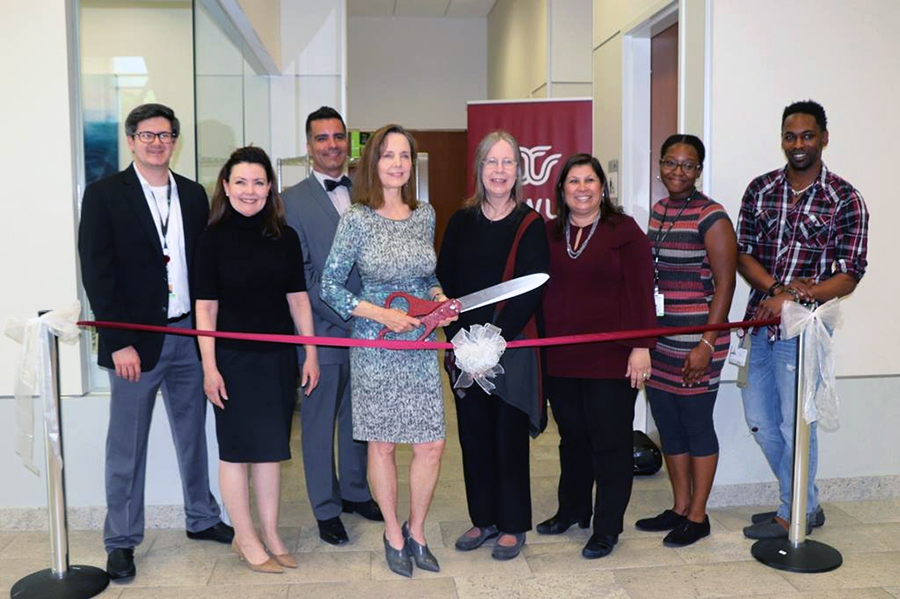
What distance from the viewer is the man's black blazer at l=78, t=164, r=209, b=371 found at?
3.15 metres

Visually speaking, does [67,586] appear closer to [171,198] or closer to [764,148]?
[171,198]

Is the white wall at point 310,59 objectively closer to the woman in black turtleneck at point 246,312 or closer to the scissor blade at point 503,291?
the woman in black turtleneck at point 246,312

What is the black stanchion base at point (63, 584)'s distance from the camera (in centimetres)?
301

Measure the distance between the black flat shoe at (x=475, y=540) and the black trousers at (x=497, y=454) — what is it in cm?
14

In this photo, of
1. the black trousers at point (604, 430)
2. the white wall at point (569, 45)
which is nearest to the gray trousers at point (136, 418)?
the black trousers at point (604, 430)

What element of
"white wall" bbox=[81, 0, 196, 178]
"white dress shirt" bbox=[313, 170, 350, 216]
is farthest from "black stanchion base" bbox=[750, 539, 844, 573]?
"white wall" bbox=[81, 0, 196, 178]

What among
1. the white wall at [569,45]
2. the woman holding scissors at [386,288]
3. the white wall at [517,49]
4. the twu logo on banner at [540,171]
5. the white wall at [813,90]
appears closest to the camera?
the woman holding scissors at [386,288]

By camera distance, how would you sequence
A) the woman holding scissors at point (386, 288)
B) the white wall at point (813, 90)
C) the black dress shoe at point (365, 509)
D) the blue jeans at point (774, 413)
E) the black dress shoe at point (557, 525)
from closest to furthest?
the woman holding scissors at point (386, 288), the blue jeans at point (774, 413), the black dress shoe at point (557, 525), the black dress shoe at point (365, 509), the white wall at point (813, 90)

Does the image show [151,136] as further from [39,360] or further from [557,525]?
[557,525]

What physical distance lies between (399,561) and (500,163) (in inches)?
56.9

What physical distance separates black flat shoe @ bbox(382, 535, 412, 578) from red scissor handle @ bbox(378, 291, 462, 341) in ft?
2.66

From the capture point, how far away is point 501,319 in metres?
3.14

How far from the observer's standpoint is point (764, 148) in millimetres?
4055

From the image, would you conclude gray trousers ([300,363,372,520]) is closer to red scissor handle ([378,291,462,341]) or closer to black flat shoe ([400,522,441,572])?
black flat shoe ([400,522,441,572])
